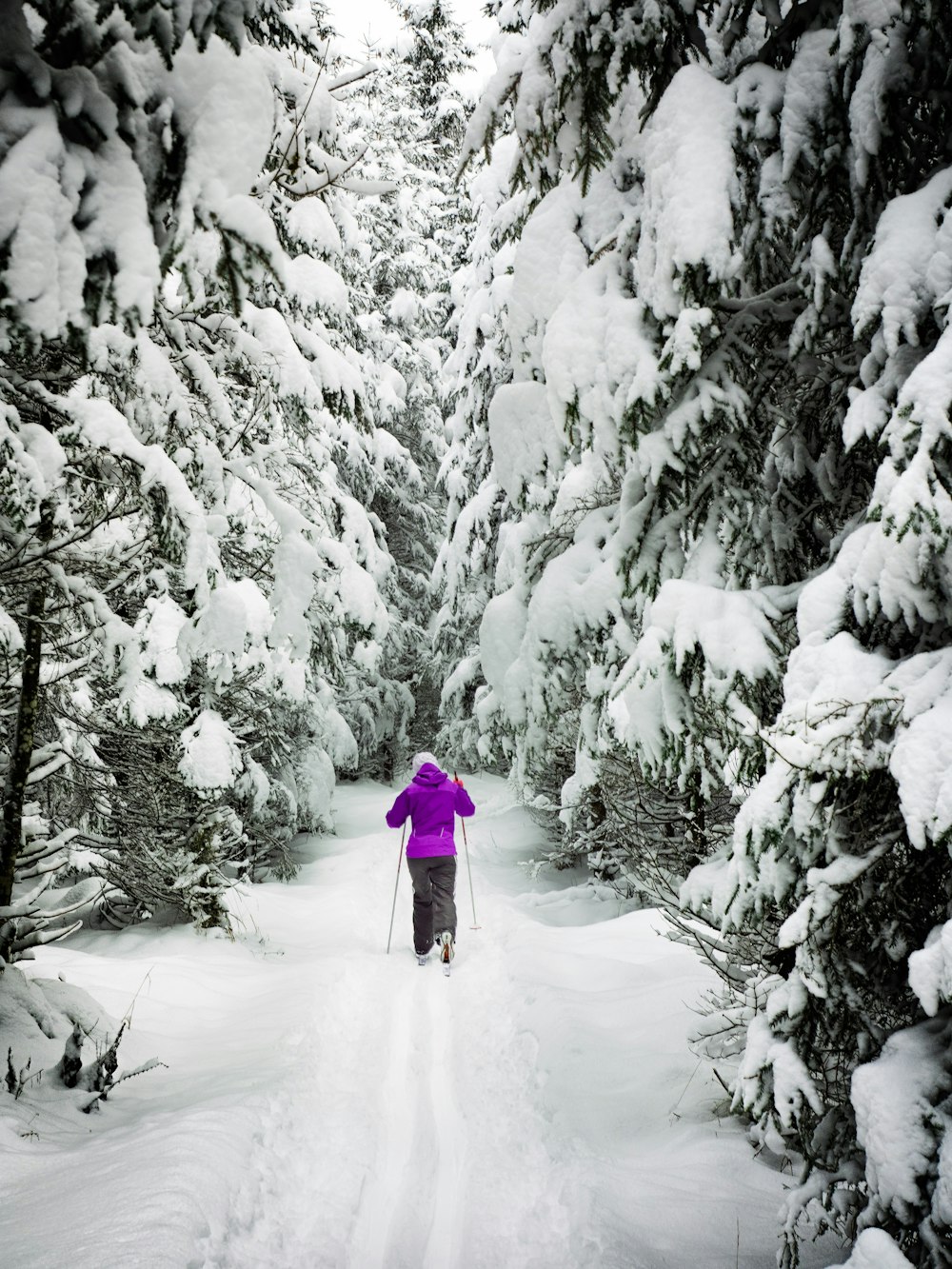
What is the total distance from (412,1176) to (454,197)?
2129cm

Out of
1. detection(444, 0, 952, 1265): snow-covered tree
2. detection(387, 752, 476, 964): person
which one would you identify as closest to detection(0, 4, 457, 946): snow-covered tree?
detection(444, 0, 952, 1265): snow-covered tree

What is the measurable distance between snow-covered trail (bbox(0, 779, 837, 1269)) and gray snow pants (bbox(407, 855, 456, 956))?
374 mm

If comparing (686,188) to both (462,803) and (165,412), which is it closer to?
(165,412)

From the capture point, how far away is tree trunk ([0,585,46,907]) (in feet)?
13.6

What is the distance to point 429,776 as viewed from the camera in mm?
8188

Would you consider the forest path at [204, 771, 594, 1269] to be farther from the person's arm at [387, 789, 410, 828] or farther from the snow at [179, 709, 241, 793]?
the snow at [179, 709, 241, 793]

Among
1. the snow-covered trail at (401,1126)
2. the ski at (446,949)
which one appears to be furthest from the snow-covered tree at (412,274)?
the snow-covered trail at (401,1126)

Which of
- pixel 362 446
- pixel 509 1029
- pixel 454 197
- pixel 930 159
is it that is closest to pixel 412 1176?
pixel 509 1029

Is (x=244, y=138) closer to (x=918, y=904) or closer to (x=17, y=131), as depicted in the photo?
(x=17, y=131)

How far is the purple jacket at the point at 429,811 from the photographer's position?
Result: 7.79 metres

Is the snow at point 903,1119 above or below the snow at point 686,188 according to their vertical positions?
below

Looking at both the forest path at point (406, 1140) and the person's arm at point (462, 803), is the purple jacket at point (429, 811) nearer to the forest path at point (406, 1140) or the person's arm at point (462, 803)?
the person's arm at point (462, 803)

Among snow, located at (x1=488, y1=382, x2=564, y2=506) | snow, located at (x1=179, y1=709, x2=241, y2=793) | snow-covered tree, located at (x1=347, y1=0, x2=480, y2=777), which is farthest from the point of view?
snow-covered tree, located at (x1=347, y1=0, x2=480, y2=777)

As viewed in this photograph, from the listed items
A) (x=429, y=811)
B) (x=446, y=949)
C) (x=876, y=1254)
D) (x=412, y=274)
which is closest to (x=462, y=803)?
(x=429, y=811)
